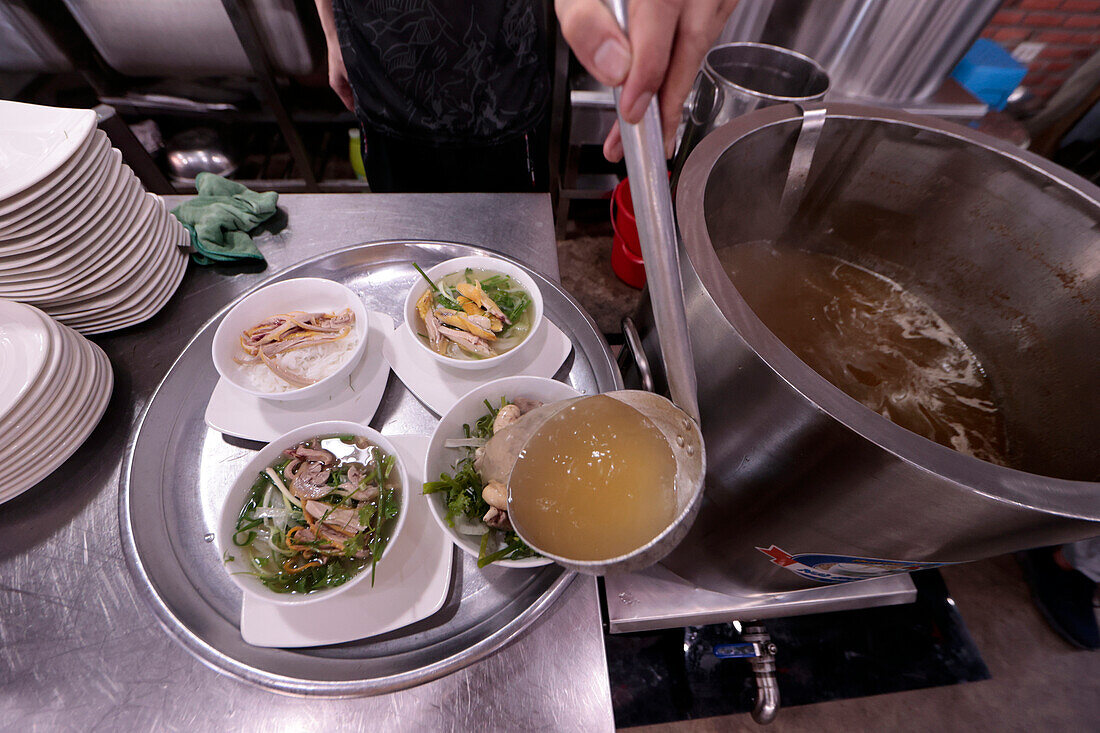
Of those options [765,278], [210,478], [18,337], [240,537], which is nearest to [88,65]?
[18,337]

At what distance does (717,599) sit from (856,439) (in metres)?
0.84

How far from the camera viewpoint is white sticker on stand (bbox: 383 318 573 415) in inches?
53.5

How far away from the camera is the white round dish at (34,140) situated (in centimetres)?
114

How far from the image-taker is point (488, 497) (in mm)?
1032

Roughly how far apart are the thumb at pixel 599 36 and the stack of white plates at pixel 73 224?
4.30 ft

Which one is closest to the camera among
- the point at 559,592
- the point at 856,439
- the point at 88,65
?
the point at 856,439

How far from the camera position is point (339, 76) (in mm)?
2162

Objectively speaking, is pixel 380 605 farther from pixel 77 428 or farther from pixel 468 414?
pixel 77 428

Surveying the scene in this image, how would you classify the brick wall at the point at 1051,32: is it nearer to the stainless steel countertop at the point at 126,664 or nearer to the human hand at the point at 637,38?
the human hand at the point at 637,38

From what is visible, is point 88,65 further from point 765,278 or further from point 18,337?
point 765,278

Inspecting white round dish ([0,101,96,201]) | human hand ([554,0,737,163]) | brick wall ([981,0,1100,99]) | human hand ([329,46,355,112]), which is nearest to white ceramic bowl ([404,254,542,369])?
human hand ([554,0,737,163])

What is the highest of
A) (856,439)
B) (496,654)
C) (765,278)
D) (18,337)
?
(856,439)

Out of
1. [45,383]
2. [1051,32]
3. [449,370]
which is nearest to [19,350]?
[45,383]

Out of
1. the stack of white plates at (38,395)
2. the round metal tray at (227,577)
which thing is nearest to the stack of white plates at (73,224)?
the stack of white plates at (38,395)
